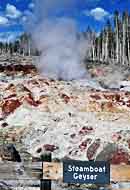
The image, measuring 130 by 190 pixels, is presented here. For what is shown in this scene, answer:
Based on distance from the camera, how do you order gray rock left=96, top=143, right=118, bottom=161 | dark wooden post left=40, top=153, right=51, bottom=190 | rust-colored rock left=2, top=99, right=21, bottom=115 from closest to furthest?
dark wooden post left=40, top=153, right=51, bottom=190 < gray rock left=96, top=143, right=118, bottom=161 < rust-colored rock left=2, top=99, right=21, bottom=115

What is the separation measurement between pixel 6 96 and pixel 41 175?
723 centimetres

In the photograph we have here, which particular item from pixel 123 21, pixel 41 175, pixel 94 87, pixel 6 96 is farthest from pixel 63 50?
pixel 123 21

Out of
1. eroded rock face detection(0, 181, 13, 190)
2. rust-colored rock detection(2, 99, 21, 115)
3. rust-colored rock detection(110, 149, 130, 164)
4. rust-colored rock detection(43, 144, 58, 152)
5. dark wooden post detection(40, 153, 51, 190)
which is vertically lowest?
rust-colored rock detection(110, 149, 130, 164)

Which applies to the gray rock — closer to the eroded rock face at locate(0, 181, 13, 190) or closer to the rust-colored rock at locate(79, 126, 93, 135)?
the rust-colored rock at locate(79, 126, 93, 135)

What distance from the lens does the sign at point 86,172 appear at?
24.0ft

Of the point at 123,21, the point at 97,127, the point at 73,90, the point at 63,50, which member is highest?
the point at 123,21

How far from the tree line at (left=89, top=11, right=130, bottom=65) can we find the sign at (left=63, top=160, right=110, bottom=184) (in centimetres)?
6044

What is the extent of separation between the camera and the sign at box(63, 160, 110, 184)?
733 centimetres

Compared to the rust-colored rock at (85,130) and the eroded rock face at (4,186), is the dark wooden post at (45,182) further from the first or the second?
the rust-colored rock at (85,130)

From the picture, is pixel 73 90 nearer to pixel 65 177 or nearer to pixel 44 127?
pixel 44 127

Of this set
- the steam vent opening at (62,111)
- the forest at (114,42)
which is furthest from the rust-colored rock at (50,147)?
the forest at (114,42)

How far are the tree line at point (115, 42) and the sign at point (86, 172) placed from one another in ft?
198

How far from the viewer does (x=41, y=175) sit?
7520 millimetres

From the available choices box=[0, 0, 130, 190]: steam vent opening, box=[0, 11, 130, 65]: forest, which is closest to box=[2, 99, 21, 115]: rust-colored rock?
box=[0, 0, 130, 190]: steam vent opening
